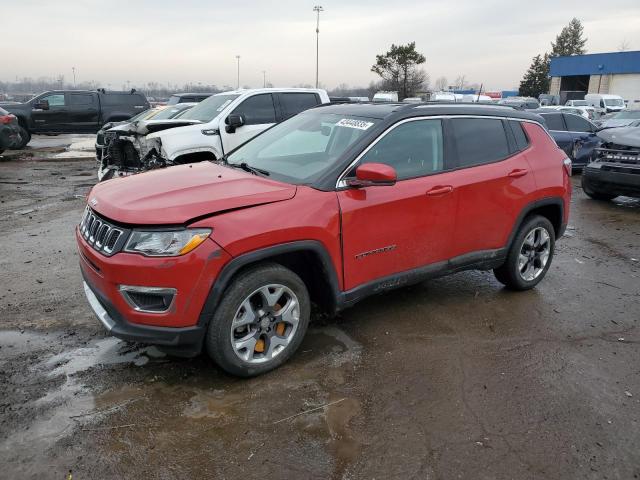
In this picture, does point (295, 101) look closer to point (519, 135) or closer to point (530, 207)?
point (519, 135)

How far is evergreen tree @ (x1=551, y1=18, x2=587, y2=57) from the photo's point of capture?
88.2 meters

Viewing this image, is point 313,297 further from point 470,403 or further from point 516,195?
point 516,195

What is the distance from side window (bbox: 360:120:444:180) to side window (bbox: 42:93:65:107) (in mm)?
17993

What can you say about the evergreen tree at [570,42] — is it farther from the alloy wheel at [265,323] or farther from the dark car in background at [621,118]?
the alloy wheel at [265,323]

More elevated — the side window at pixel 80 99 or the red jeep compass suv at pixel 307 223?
the side window at pixel 80 99

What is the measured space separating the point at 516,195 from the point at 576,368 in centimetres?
164

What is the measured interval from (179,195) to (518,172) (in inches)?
119

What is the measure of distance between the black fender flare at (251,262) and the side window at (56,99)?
60.2 feet

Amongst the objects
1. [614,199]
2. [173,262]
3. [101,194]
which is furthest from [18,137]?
[614,199]

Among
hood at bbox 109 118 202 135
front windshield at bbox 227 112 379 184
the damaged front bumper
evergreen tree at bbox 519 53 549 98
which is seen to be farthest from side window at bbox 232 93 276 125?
evergreen tree at bbox 519 53 549 98

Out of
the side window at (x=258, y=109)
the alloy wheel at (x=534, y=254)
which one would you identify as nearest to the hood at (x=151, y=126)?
the side window at (x=258, y=109)

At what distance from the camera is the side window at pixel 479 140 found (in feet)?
14.5

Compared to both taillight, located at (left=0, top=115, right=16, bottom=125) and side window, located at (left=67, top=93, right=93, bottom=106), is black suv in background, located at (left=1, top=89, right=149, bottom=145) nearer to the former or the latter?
side window, located at (left=67, top=93, right=93, bottom=106)

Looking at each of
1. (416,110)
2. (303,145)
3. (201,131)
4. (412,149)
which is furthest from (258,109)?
(412,149)
